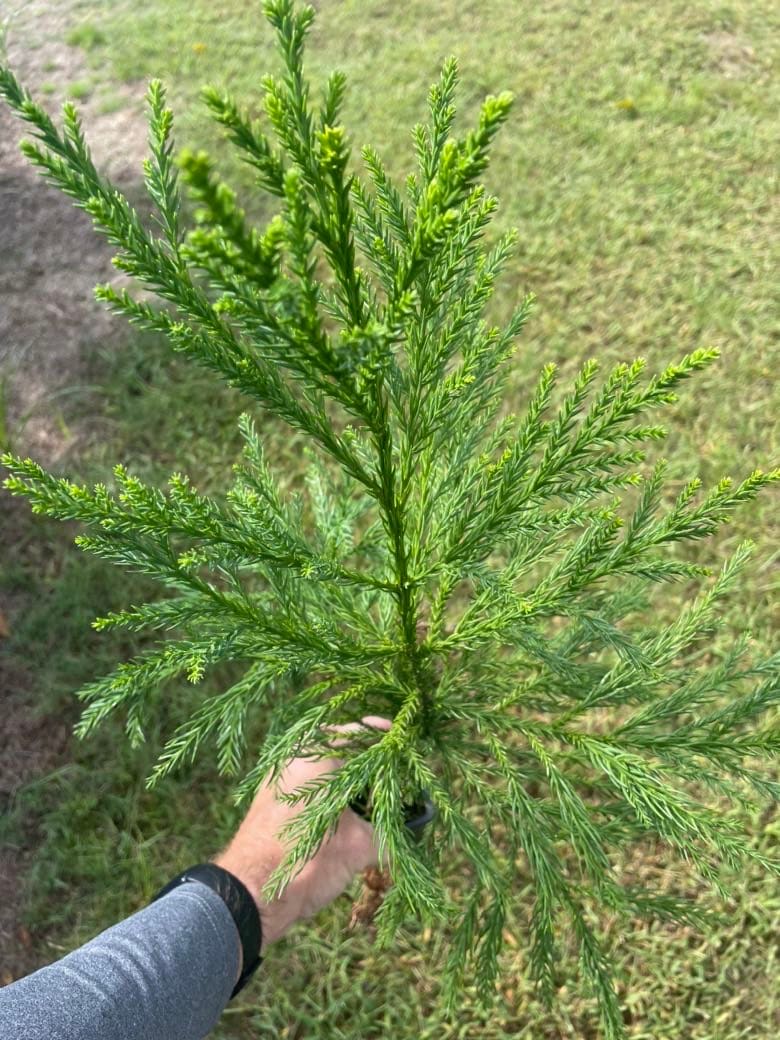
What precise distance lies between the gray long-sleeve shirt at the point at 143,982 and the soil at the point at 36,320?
961 mm

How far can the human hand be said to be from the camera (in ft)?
5.30

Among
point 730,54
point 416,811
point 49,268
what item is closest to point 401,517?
point 416,811

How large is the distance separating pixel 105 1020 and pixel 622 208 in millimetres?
3263

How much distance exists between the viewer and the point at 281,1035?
1.97 metres

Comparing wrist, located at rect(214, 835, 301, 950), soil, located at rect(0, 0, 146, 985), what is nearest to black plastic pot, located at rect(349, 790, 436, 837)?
wrist, located at rect(214, 835, 301, 950)

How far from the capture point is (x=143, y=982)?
1236 millimetres

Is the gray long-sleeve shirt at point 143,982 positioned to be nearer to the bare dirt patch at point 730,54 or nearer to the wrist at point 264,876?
the wrist at point 264,876

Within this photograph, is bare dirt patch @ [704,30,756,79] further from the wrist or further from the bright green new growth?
the wrist

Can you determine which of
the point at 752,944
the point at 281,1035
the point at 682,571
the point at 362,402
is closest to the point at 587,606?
the point at 682,571

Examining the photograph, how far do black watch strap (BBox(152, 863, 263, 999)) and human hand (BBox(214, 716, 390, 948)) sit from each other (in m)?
0.04

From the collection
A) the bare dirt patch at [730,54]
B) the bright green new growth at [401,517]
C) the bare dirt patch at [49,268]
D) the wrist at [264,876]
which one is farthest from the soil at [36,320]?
the bare dirt patch at [730,54]

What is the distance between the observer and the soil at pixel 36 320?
7.64 ft

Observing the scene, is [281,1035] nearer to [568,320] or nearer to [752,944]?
[752,944]

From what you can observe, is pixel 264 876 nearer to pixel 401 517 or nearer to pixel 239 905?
pixel 239 905
